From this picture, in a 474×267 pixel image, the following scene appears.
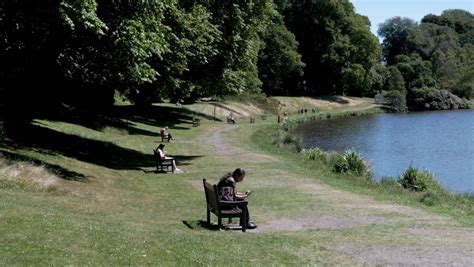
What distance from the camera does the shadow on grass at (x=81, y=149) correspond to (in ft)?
73.4

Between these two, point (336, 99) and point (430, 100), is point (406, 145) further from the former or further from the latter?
point (430, 100)

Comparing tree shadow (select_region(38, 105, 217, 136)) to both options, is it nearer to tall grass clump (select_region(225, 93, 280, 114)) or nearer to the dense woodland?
the dense woodland

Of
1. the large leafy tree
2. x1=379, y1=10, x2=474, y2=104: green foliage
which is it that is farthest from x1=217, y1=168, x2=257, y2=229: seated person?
x1=379, y1=10, x2=474, y2=104: green foliage

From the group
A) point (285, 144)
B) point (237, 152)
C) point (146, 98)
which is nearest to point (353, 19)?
point (146, 98)

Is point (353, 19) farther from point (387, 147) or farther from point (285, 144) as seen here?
point (285, 144)

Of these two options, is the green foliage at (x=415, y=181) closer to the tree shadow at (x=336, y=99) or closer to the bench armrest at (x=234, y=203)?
the bench armrest at (x=234, y=203)

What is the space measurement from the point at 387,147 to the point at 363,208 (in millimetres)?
32273

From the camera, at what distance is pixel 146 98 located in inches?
2147

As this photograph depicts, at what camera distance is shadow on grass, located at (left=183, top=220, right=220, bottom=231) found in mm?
13612

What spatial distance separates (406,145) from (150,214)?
37.7 m

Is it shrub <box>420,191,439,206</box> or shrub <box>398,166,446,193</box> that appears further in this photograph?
shrub <box>398,166,446,193</box>

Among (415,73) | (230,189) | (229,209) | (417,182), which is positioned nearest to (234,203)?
(229,209)

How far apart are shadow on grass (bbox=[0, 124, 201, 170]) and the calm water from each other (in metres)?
12.5

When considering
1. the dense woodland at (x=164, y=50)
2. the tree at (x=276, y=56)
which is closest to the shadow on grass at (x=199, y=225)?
the dense woodland at (x=164, y=50)
